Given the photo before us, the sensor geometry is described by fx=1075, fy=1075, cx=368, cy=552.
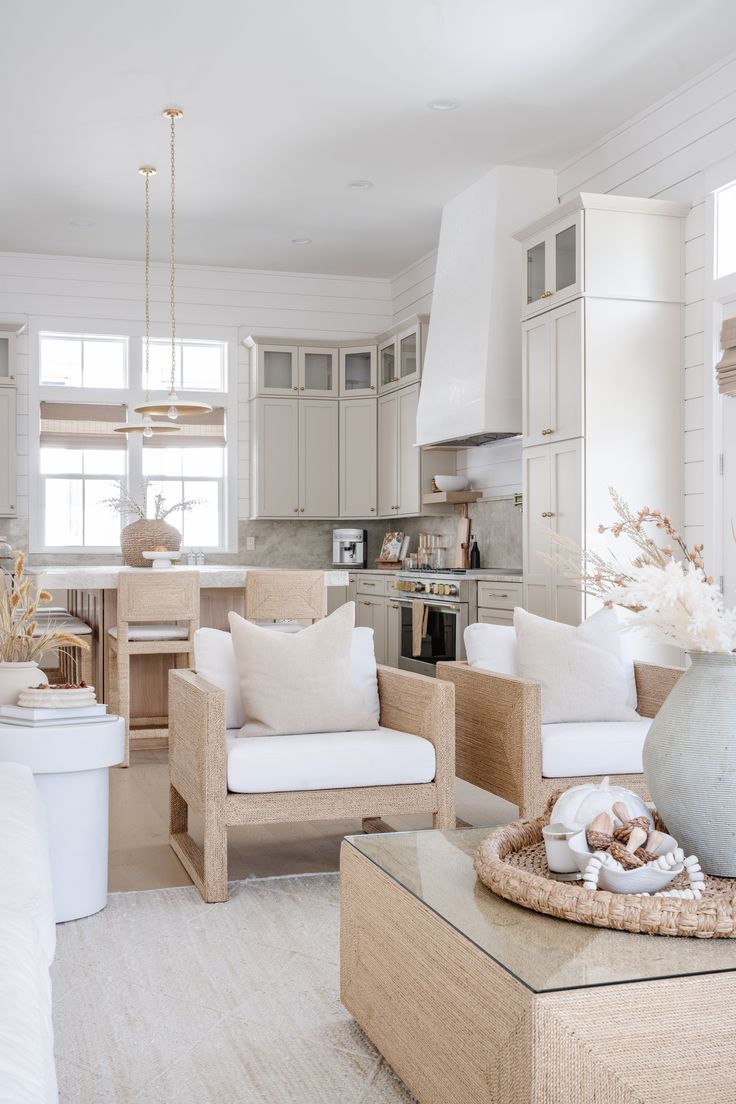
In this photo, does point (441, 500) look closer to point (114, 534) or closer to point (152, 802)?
point (114, 534)

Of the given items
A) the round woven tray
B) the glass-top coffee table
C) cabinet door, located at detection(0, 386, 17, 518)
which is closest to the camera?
the glass-top coffee table

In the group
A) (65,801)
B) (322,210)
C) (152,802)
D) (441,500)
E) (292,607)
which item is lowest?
(152,802)

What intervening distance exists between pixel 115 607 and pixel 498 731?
2.89 m

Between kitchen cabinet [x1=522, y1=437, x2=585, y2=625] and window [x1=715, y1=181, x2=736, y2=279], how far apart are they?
1.02 m

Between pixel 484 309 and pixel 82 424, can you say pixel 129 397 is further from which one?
pixel 484 309

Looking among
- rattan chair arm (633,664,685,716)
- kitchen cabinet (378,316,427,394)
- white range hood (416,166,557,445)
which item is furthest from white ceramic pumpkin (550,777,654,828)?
kitchen cabinet (378,316,427,394)

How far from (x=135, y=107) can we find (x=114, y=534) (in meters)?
3.78

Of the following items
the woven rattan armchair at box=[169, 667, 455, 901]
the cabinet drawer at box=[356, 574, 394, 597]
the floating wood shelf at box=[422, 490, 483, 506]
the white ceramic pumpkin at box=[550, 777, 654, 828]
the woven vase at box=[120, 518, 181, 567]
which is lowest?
the woven rattan armchair at box=[169, 667, 455, 901]

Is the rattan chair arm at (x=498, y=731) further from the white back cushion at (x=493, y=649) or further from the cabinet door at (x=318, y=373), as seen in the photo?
the cabinet door at (x=318, y=373)

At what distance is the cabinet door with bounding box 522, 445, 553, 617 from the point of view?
216 inches

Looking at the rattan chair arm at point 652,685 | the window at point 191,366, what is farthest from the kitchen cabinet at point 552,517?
the window at point 191,366

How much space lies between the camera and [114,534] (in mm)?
8516

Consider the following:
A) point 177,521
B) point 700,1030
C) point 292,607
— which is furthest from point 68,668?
point 700,1030

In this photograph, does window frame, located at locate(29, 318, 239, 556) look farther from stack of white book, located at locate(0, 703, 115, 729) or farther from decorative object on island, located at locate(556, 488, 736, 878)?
decorative object on island, located at locate(556, 488, 736, 878)
